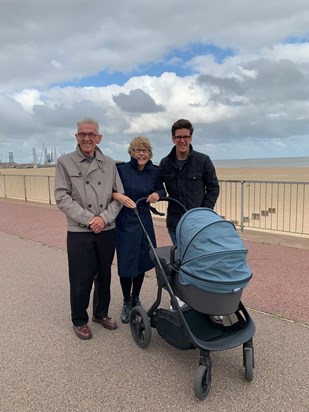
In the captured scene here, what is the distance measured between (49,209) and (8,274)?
760 cm

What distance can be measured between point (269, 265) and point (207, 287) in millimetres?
3421

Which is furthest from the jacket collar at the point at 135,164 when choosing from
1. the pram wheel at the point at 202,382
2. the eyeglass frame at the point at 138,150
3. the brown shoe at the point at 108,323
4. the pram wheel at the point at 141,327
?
the pram wheel at the point at 202,382

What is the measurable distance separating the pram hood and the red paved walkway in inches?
62.6

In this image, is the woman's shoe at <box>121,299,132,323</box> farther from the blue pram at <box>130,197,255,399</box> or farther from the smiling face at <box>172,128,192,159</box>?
the smiling face at <box>172,128,192,159</box>

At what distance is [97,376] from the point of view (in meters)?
2.95

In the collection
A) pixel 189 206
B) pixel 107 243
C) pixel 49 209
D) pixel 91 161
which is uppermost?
pixel 91 161

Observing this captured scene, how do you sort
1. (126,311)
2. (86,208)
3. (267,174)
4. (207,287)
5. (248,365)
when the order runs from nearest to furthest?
(207,287)
(248,365)
(86,208)
(126,311)
(267,174)

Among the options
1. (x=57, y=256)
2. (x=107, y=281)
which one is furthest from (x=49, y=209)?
(x=107, y=281)

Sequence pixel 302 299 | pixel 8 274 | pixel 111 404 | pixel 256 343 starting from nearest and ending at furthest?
pixel 111 404 < pixel 256 343 < pixel 302 299 < pixel 8 274

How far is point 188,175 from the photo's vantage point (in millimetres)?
3688

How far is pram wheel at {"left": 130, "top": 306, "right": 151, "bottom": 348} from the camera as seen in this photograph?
10.9ft

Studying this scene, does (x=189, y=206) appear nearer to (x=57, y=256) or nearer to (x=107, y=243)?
(x=107, y=243)

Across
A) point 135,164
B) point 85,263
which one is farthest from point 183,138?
point 85,263

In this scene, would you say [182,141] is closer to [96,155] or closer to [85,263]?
[96,155]
